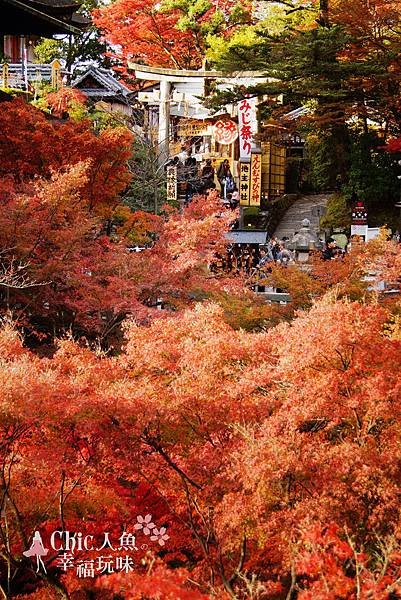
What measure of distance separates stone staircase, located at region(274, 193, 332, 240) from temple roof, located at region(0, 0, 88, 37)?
10463 millimetres

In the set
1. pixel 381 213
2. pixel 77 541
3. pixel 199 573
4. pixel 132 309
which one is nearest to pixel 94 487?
pixel 77 541

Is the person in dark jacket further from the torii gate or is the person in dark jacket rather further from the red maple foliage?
the torii gate

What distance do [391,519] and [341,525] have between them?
1.65ft

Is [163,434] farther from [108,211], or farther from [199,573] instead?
[108,211]

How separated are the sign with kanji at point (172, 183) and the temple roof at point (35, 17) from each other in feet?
19.1

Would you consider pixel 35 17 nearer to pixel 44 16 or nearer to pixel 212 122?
pixel 44 16

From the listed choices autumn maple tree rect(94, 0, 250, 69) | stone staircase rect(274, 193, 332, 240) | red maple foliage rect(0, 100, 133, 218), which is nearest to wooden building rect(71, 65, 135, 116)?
autumn maple tree rect(94, 0, 250, 69)

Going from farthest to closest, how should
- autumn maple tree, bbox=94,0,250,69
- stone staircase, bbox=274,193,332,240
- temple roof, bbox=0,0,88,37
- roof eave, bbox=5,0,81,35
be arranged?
autumn maple tree, bbox=94,0,250,69, stone staircase, bbox=274,193,332,240, temple roof, bbox=0,0,88,37, roof eave, bbox=5,0,81,35

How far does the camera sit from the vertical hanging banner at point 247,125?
24859mm

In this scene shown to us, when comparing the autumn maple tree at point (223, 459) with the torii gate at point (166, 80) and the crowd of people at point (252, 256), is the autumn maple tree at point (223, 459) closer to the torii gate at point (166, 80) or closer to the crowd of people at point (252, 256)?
the crowd of people at point (252, 256)

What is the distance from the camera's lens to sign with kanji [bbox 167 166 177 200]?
26531mm

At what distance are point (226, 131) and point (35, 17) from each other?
840 centimetres

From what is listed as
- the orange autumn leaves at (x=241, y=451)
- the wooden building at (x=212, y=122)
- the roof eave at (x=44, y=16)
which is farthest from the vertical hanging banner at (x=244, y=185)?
the orange autumn leaves at (x=241, y=451)

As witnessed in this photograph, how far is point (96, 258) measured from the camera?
15.3 metres
